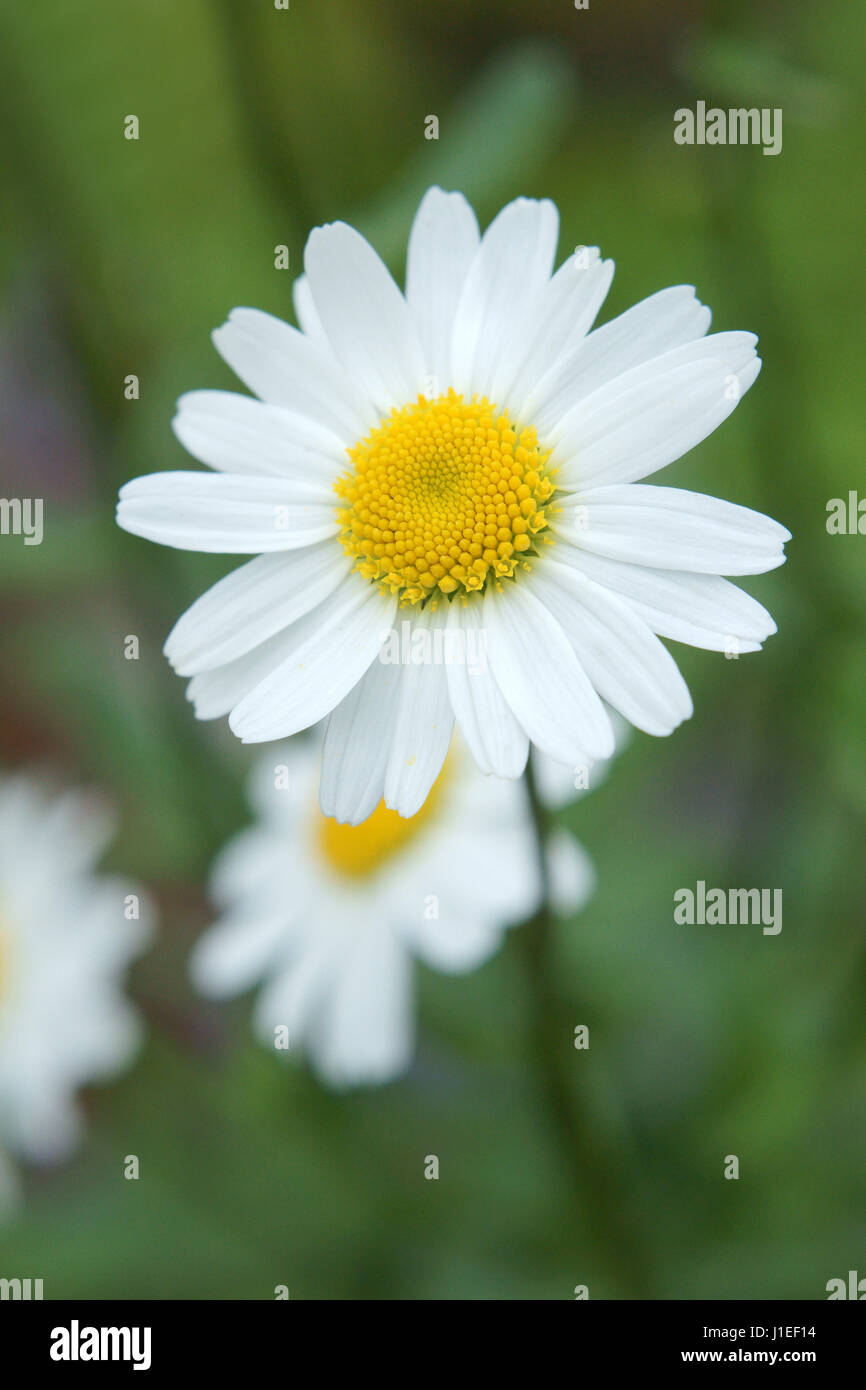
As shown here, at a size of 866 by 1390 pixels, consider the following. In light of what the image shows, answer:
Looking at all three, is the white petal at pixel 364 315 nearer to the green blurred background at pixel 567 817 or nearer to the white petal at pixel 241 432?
the white petal at pixel 241 432

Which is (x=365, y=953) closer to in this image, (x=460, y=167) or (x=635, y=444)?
(x=635, y=444)

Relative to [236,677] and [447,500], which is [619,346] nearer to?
[447,500]

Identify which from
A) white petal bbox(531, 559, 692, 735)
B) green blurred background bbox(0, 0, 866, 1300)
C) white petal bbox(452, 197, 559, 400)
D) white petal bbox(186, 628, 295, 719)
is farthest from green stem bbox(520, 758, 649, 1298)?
white petal bbox(452, 197, 559, 400)

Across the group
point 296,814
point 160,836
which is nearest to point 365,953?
point 296,814

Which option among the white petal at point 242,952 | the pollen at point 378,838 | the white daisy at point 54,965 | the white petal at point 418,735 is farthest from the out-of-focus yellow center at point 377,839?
the white petal at point 418,735

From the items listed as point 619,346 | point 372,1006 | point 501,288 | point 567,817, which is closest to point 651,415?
point 619,346

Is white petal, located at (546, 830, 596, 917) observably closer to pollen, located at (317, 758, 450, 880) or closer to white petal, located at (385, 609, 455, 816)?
pollen, located at (317, 758, 450, 880)

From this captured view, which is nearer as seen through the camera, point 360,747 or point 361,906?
point 360,747
